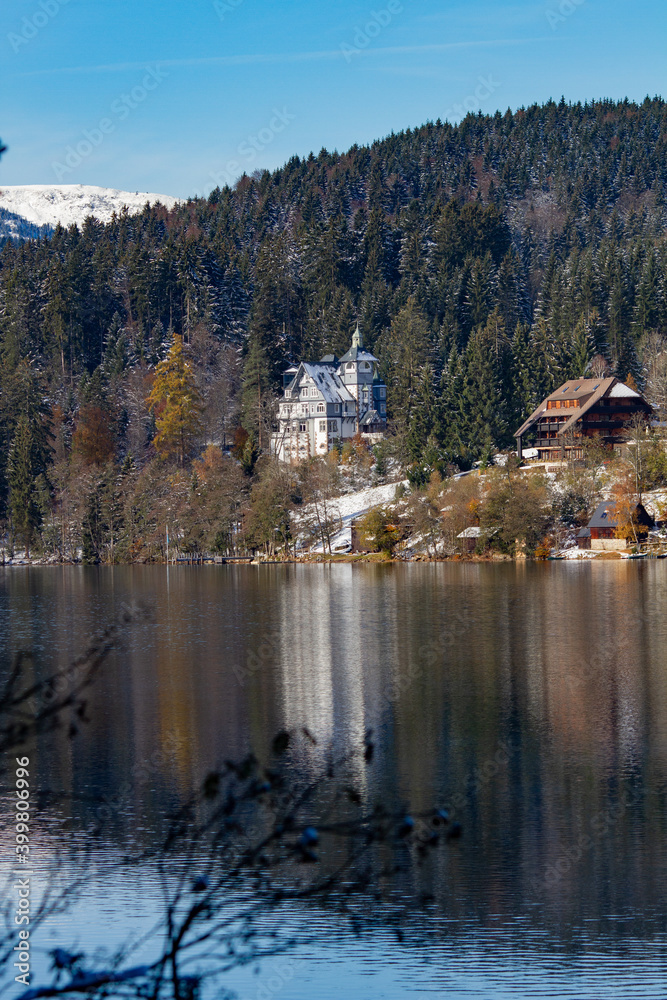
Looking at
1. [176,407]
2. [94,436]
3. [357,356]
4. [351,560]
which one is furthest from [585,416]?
[94,436]

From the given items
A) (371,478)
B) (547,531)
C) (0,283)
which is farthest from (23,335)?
(547,531)

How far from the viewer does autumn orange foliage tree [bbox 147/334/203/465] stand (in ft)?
447

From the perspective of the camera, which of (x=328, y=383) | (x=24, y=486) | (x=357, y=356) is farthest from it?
(x=357, y=356)

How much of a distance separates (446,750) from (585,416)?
85991mm

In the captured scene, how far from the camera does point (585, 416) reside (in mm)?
109562

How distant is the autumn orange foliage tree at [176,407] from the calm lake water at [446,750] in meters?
71.5

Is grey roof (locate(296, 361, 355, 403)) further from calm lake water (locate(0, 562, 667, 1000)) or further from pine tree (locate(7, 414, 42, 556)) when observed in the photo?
calm lake water (locate(0, 562, 667, 1000))

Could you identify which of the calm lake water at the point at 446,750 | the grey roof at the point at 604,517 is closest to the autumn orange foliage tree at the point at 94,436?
the grey roof at the point at 604,517

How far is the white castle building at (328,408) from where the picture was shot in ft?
441

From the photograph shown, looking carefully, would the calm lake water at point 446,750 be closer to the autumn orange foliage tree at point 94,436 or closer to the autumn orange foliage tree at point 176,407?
the autumn orange foliage tree at point 176,407

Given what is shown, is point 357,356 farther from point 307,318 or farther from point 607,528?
point 607,528

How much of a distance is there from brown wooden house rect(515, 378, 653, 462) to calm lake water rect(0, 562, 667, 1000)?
1722 inches

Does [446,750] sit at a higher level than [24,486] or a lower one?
lower

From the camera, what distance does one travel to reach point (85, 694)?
38.4 m
